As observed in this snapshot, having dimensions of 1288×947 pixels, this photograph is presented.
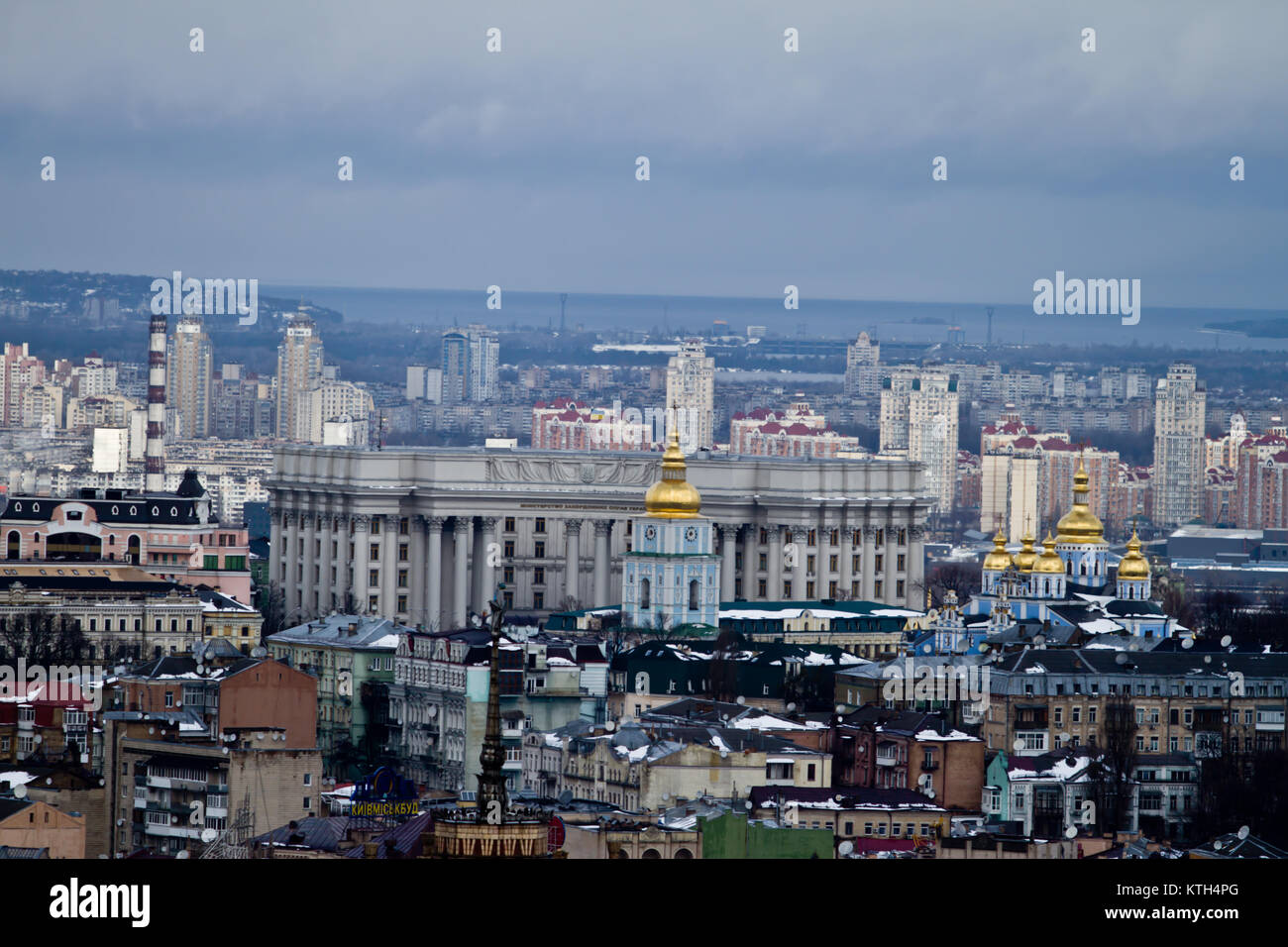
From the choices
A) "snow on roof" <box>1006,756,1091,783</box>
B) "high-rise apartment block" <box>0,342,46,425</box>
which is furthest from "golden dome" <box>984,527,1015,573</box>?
"high-rise apartment block" <box>0,342,46,425</box>

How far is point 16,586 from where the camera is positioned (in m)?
61.5

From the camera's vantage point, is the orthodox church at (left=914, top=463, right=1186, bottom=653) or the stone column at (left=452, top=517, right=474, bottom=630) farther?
the stone column at (left=452, top=517, right=474, bottom=630)

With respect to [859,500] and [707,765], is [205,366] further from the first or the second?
[707,765]

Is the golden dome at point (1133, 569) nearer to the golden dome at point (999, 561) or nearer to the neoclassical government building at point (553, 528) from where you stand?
the golden dome at point (999, 561)

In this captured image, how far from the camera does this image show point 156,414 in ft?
314

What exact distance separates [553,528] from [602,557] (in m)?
2.40

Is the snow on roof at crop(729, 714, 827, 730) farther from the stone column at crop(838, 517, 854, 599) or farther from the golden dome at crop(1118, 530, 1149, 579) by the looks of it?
the stone column at crop(838, 517, 854, 599)

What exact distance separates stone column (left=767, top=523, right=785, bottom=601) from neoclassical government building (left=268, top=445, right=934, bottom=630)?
0.02 metres

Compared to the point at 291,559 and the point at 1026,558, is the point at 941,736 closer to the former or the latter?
the point at 1026,558

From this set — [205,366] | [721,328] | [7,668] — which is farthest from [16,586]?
[721,328]

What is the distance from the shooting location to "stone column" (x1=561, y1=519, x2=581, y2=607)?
2982 inches

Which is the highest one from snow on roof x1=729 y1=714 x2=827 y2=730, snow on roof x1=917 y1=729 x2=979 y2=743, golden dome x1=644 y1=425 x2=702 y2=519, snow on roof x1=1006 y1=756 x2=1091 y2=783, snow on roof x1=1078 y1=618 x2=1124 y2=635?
golden dome x1=644 y1=425 x2=702 y2=519

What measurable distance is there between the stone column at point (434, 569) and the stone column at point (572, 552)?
7.92ft

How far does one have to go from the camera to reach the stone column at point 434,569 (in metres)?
73.9
